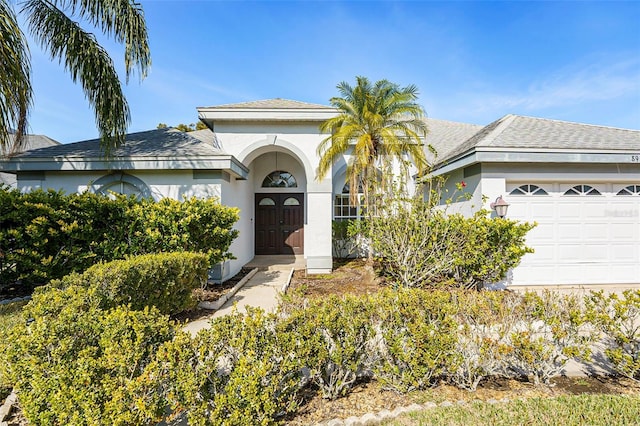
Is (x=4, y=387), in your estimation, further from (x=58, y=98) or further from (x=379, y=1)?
(x=379, y=1)

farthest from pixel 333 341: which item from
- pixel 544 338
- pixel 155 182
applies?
pixel 155 182

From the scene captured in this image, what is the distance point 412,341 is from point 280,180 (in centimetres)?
1150

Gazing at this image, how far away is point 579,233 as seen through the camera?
852cm

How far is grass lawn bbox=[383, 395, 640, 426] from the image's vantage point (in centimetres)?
272

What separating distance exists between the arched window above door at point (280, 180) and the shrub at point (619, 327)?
457 inches

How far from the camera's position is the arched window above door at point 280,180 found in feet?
45.6

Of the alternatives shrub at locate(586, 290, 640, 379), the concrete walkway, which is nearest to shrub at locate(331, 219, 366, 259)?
the concrete walkway

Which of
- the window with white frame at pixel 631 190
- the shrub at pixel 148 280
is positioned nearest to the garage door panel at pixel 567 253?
the window with white frame at pixel 631 190

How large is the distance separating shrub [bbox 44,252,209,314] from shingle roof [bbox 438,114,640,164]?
8002 millimetres

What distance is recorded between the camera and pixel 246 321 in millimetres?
2979

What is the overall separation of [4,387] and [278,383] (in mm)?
3127

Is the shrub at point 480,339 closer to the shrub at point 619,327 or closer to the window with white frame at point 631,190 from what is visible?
the shrub at point 619,327

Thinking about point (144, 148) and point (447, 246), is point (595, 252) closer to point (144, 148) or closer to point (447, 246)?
point (447, 246)

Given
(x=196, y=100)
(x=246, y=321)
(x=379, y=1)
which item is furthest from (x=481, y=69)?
(x=246, y=321)
